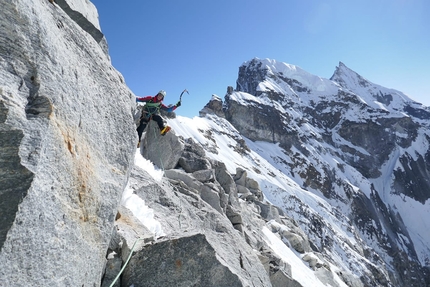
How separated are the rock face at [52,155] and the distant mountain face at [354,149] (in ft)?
184

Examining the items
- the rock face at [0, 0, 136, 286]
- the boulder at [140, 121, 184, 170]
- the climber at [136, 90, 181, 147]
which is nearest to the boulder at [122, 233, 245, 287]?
the rock face at [0, 0, 136, 286]

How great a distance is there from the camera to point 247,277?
6062 millimetres

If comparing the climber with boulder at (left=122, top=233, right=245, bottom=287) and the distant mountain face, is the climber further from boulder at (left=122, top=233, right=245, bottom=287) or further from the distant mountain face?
the distant mountain face

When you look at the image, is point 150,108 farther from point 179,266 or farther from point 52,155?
point 52,155

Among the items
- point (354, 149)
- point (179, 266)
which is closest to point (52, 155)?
point (179, 266)

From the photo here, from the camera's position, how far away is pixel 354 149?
376 feet

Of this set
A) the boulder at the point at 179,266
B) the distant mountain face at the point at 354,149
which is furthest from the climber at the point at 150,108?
the distant mountain face at the point at 354,149

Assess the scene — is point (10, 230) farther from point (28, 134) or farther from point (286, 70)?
point (286, 70)

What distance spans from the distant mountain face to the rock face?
5609 centimetres

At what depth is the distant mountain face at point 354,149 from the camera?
81812mm

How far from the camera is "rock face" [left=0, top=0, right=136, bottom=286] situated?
3.16 metres

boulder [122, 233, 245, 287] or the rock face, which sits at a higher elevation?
the rock face

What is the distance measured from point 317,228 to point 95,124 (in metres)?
56.9

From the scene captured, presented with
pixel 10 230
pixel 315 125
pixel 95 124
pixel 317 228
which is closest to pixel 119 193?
pixel 95 124
